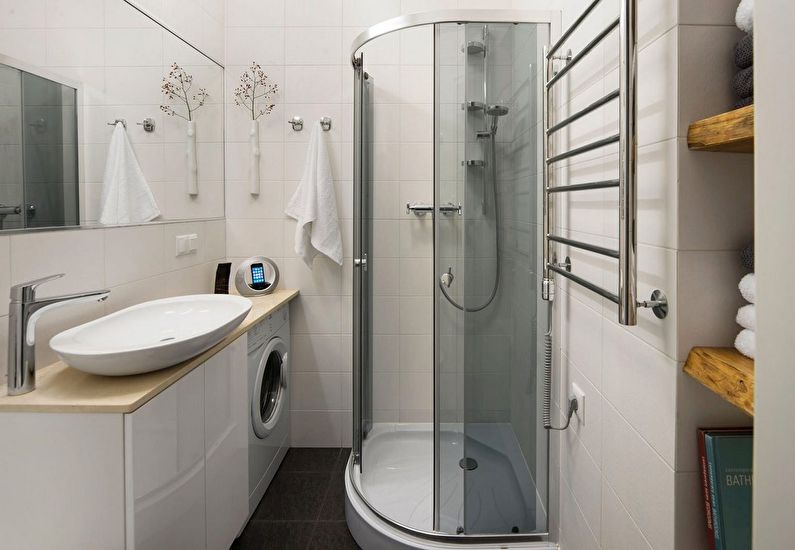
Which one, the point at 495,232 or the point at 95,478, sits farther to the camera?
the point at 495,232

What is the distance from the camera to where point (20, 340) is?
1228mm

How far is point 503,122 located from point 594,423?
958 mm

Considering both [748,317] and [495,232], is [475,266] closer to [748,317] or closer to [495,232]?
[495,232]

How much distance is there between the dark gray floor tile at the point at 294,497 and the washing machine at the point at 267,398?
1.5 inches

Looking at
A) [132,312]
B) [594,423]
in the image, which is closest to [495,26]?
[594,423]

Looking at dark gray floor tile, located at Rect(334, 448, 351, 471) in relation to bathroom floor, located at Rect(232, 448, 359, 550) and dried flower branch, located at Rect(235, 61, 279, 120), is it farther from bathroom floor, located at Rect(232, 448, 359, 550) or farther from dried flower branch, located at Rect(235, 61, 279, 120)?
dried flower branch, located at Rect(235, 61, 279, 120)

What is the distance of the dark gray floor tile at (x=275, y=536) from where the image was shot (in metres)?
1.96

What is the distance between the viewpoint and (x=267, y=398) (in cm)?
248

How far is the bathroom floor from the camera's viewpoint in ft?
6.51

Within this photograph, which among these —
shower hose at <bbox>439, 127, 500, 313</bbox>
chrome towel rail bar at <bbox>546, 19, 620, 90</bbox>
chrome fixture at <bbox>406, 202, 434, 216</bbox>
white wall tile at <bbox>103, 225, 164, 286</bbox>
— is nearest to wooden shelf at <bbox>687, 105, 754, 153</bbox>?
chrome towel rail bar at <bbox>546, 19, 620, 90</bbox>

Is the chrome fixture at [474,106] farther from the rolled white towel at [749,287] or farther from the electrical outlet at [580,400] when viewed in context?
the rolled white towel at [749,287]

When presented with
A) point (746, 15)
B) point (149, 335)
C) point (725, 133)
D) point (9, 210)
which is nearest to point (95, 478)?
point (149, 335)

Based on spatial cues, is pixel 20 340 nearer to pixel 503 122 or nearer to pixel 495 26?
pixel 503 122

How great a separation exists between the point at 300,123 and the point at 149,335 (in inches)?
57.3
